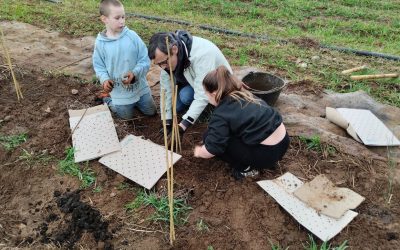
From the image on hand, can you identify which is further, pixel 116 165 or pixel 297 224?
pixel 116 165

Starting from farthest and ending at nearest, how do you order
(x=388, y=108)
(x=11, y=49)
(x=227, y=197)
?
(x=11, y=49) → (x=388, y=108) → (x=227, y=197)

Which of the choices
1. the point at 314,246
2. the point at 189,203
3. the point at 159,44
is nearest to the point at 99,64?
the point at 159,44

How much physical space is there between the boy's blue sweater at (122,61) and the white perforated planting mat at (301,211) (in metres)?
1.53

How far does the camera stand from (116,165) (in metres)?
3.09

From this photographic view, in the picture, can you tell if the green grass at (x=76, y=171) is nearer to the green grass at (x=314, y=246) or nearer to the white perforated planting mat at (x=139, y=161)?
the white perforated planting mat at (x=139, y=161)

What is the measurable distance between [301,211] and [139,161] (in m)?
1.34

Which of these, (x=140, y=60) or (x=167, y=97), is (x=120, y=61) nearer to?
(x=140, y=60)

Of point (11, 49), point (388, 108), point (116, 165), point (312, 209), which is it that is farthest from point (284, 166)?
point (11, 49)

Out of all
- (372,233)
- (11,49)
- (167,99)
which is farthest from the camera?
(11,49)

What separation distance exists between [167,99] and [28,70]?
2.31m

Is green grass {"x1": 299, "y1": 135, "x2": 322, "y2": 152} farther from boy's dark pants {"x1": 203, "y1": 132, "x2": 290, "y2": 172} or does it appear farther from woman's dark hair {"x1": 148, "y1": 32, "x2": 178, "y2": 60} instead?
woman's dark hair {"x1": 148, "y1": 32, "x2": 178, "y2": 60}

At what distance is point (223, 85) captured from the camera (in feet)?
8.34

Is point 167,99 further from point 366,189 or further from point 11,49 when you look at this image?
point 11,49

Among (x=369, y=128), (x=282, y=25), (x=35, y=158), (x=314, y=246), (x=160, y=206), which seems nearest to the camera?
(x=314, y=246)
